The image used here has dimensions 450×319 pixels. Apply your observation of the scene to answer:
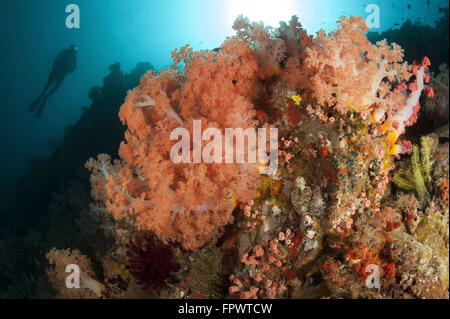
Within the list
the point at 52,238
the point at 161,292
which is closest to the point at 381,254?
the point at 161,292

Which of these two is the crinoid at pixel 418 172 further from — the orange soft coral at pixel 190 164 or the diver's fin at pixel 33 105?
the diver's fin at pixel 33 105

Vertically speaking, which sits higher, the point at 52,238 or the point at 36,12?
the point at 36,12

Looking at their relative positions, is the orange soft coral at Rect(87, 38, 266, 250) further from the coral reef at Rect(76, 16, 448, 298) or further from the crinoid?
the crinoid

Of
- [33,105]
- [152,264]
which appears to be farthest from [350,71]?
[33,105]

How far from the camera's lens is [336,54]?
3.91m

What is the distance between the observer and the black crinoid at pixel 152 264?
13.2ft

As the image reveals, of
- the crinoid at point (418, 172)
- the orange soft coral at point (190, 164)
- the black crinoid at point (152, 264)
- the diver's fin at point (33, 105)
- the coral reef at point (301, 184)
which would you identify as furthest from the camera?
the diver's fin at point (33, 105)

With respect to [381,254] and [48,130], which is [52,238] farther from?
[48,130]

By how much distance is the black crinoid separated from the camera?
4.02 m

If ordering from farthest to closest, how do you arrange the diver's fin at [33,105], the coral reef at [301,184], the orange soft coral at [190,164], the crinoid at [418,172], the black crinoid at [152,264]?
the diver's fin at [33,105]
the black crinoid at [152,264]
the crinoid at [418,172]
the orange soft coral at [190,164]
the coral reef at [301,184]

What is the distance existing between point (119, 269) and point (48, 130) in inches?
2080

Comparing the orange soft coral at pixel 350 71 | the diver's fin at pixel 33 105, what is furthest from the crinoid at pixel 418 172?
the diver's fin at pixel 33 105

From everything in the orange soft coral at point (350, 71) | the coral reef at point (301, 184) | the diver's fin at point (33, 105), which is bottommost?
the coral reef at point (301, 184)

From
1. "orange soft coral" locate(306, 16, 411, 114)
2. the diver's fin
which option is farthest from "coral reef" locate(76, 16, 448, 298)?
the diver's fin
